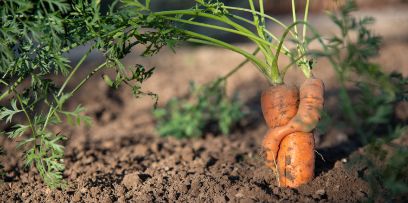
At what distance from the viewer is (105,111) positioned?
179 inches

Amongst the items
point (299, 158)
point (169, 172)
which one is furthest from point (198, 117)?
point (299, 158)

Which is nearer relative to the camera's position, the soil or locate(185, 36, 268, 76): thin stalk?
locate(185, 36, 268, 76): thin stalk

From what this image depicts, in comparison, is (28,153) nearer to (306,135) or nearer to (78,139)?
(306,135)

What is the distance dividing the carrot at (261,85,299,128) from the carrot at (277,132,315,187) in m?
0.09

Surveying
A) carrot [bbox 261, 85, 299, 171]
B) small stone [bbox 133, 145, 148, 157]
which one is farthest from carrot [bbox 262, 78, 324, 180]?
small stone [bbox 133, 145, 148, 157]

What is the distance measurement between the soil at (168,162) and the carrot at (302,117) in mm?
149

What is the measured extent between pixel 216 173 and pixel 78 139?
4.82 ft

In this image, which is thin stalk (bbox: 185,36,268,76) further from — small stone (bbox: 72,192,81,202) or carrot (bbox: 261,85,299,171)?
small stone (bbox: 72,192,81,202)

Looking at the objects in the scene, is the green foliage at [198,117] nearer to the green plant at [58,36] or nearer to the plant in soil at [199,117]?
the plant in soil at [199,117]

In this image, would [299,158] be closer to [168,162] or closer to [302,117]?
[302,117]

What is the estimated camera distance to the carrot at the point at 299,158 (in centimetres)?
244

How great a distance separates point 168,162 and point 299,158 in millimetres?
929

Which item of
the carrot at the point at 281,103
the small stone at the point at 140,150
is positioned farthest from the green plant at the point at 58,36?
the small stone at the point at 140,150

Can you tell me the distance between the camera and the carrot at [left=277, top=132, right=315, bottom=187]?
95.9 inches
